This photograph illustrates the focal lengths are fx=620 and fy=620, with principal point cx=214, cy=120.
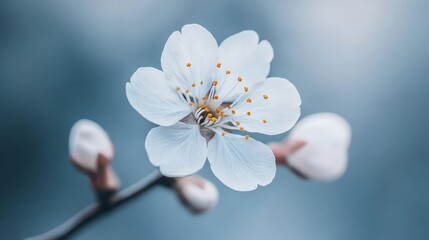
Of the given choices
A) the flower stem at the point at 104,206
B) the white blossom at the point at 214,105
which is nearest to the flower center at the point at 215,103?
the white blossom at the point at 214,105

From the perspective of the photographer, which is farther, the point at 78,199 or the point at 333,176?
the point at 78,199

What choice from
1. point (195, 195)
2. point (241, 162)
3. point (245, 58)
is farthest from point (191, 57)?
point (195, 195)

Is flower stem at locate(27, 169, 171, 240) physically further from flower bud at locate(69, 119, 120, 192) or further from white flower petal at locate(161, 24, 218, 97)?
white flower petal at locate(161, 24, 218, 97)

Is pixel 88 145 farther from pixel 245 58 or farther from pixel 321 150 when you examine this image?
pixel 321 150

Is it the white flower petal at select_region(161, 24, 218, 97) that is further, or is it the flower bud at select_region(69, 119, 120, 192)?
the flower bud at select_region(69, 119, 120, 192)

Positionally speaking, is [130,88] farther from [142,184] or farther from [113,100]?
[113,100]

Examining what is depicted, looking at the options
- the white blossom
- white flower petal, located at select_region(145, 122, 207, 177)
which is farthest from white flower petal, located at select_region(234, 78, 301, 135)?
white flower petal, located at select_region(145, 122, 207, 177)

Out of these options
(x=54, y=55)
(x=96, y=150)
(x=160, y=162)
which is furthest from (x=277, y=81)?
(x=54, y=55)

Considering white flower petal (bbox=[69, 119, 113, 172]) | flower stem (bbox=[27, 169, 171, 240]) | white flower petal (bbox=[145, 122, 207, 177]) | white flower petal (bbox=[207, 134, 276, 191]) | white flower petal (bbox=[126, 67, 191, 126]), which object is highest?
white flower petal (bbox=[126, 67, 191, 126])
